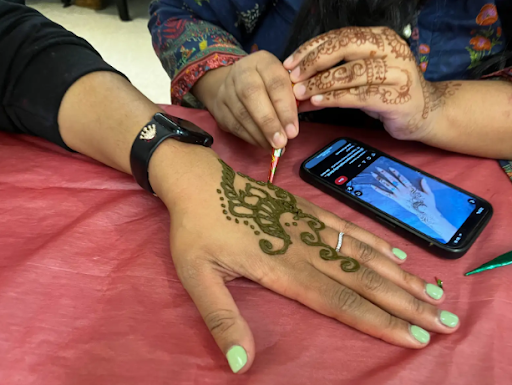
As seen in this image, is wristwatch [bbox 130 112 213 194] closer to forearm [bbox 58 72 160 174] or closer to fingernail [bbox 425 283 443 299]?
forearm [bbox 58 72 160 174]

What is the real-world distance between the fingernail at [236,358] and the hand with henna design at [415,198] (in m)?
0.32

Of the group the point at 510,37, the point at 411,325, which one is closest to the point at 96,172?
the point at 411,325

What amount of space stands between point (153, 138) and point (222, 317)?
319mm

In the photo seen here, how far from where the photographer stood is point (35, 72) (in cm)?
66

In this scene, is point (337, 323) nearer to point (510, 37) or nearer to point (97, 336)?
point (97, 336)

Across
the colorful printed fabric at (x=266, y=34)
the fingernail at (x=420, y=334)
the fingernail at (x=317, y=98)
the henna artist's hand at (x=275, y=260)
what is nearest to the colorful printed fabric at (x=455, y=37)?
the colorful printed fabric at (x=266, y=34)

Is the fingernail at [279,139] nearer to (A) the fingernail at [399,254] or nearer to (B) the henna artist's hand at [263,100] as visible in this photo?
(B) the henna artist's hand at [263,100]

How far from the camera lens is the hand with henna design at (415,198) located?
549mm

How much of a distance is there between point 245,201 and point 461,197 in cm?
34

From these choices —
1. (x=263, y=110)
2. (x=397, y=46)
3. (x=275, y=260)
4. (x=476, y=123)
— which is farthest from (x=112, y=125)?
(x=476, y=123)

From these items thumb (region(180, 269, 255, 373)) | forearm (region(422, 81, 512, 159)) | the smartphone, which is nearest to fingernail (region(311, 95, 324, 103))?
the smartphone

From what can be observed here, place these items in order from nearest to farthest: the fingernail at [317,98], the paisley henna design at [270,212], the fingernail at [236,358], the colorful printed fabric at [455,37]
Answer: the fingernail at [236,358] < the paisley henna design at [270,212] < the fingernail at [317,98] < the colorful printed fabric at [455,37]

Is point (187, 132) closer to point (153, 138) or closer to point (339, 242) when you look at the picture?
point (153, 138)

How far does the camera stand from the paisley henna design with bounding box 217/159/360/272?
0.51m
